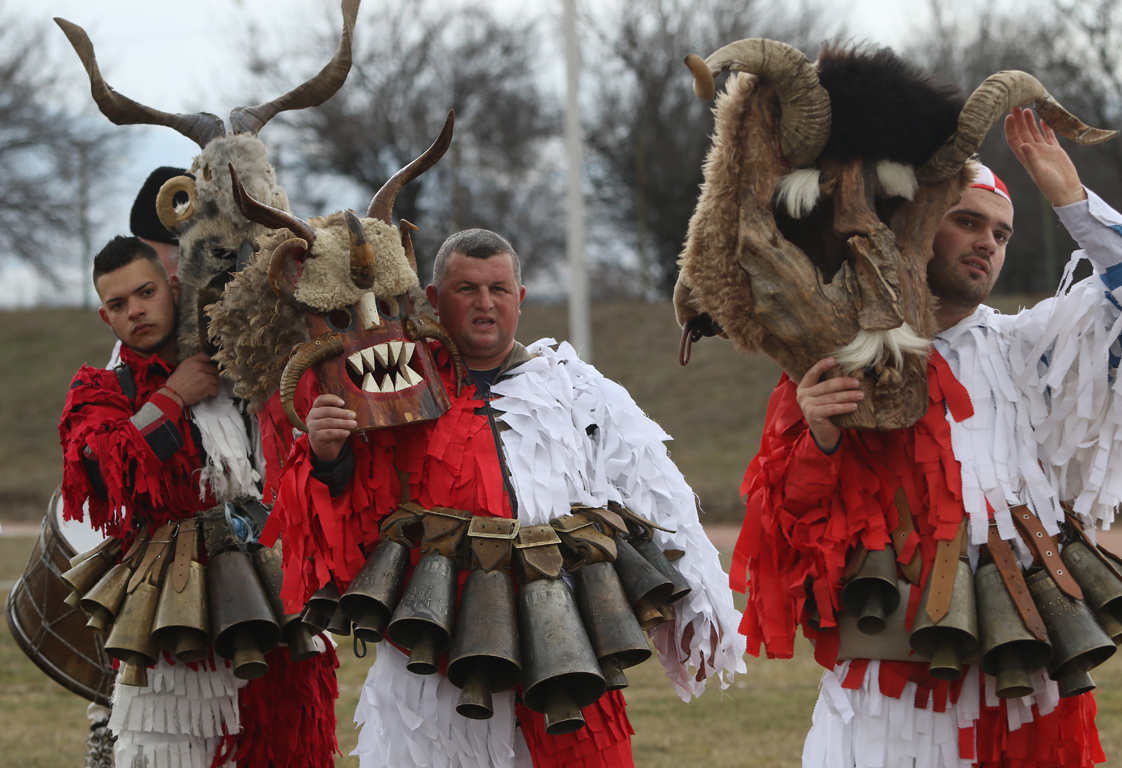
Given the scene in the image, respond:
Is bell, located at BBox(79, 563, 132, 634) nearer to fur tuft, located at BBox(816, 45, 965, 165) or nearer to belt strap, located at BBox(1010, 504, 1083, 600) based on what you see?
fur tuft, located at BBox(816, 45, 965, 165)

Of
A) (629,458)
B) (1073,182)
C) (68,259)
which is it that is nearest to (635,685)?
(629,458)

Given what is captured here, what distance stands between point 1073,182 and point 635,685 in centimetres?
470

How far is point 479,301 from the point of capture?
3.13 meters

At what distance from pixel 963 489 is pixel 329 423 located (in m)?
1.56

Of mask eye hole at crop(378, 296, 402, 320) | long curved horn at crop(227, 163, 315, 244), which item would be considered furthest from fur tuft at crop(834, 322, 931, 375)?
long curved horn at crop(227, 163, 315, 244)

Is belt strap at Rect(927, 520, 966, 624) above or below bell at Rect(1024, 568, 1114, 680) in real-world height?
above

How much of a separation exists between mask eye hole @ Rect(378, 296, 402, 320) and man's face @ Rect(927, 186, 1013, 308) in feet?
4.57

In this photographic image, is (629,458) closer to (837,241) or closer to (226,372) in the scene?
(837,241)

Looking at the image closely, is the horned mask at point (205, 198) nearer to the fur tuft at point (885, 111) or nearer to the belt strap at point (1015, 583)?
the fur tuft at point (885, 111)

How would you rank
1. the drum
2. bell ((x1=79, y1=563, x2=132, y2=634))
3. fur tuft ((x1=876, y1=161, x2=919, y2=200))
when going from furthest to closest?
the drum → bell ((x1=79, y1=563, x2=132, y2=634)) → fur tuft ((x1=876, y1=161, x2=919, y2=200))

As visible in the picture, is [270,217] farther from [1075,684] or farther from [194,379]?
[1075,684]

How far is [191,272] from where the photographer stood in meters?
3.76

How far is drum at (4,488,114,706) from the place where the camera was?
4172mm

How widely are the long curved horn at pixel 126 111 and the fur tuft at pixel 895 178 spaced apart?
7.57 ft
